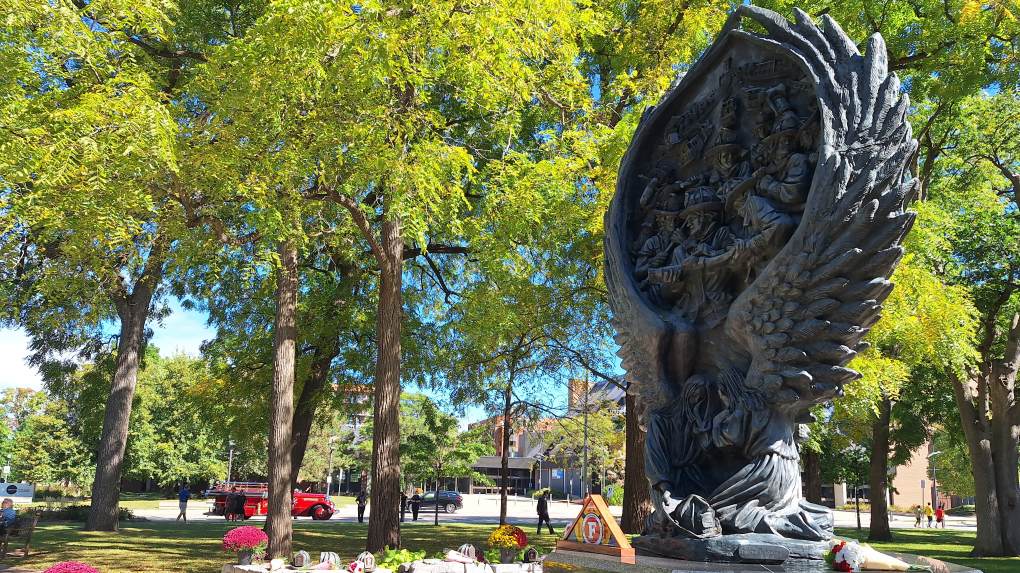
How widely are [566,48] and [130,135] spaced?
7.47 meters

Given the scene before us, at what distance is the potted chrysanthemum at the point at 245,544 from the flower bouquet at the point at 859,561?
9250 mm

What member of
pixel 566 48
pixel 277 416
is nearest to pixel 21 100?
pixel 277 416

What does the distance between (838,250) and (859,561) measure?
8.17 ft

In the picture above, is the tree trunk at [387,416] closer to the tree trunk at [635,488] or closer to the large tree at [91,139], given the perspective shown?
the large tree at [91,139]

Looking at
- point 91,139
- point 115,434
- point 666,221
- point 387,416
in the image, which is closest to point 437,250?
point 387,416

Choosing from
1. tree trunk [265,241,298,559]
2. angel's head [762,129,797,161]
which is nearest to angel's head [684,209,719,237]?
angel's head [762,129,797,161]

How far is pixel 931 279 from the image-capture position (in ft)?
48.8

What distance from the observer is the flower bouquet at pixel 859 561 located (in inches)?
218

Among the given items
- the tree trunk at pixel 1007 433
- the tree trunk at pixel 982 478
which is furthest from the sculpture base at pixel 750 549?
the tree trunk at pixel 1007 433

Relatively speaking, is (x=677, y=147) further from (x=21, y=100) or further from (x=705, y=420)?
(x=21, y=100)

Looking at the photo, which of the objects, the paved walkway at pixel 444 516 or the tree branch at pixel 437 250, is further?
the paved walkway at pixel 444 516

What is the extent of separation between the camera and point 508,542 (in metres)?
12.4

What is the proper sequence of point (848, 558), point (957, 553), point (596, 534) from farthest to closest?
point (957, 553)
point (596, 534)
point (848, 558)

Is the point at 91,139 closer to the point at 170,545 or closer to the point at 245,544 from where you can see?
the point at 245,544
